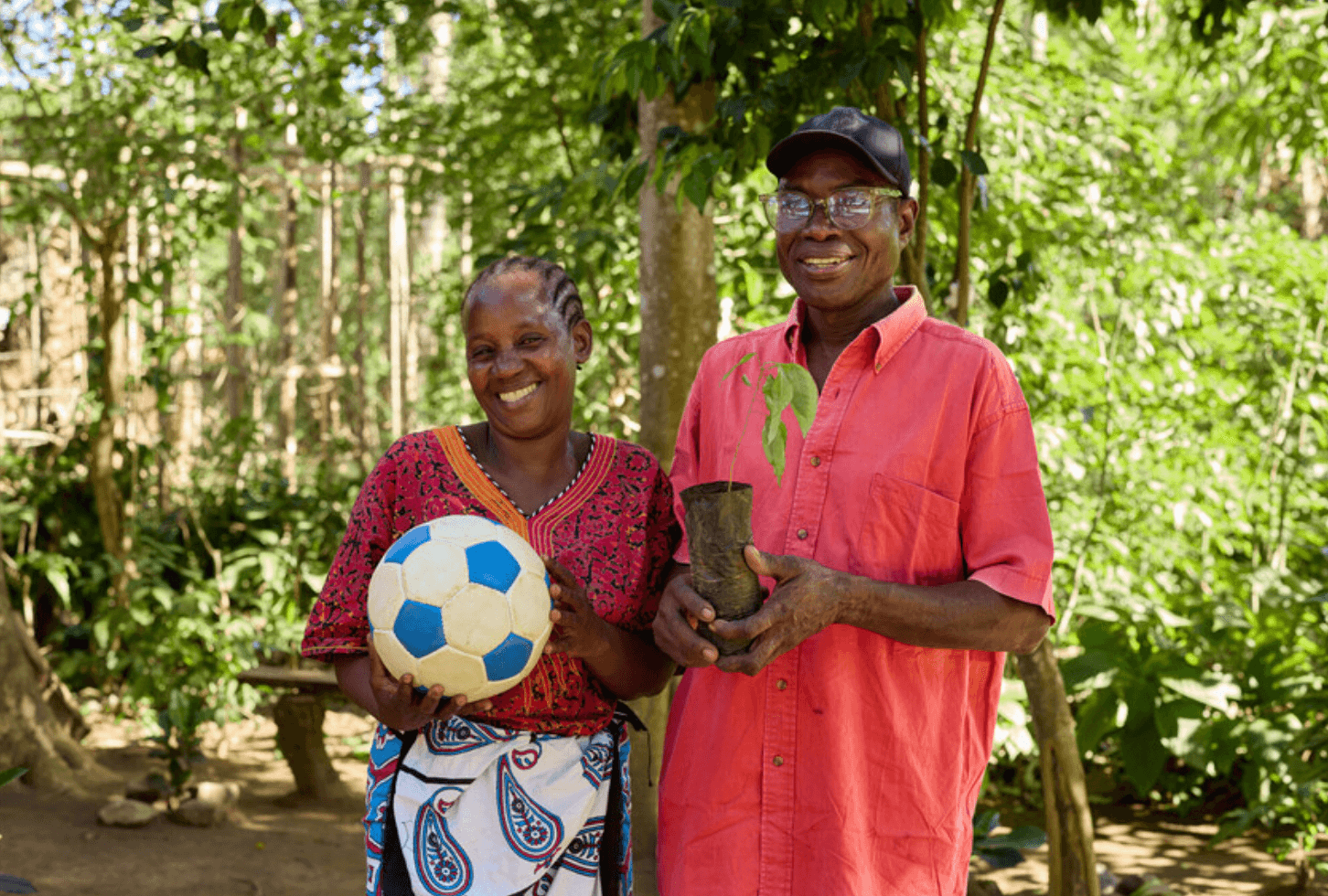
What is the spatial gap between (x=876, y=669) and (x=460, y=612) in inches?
25.9

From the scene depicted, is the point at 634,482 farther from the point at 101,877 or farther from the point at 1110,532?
the point at 1110,532

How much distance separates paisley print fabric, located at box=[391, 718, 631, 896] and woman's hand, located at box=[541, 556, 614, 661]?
186mm

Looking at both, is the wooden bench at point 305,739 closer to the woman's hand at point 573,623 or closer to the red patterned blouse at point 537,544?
the red patterned blouse at point 537,544

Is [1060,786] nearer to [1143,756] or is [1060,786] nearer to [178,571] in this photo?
[1143,756]

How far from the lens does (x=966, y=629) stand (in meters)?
1.77

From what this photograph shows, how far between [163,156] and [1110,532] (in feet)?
17.7

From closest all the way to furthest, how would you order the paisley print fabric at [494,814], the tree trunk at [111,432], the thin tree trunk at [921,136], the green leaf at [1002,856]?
the paisley print fabric at [494,814], the thin tree trunk at [921,136], the green leaf at [1002,856], the tree trunk at [111,432]

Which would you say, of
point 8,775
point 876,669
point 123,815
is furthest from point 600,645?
point 123,815

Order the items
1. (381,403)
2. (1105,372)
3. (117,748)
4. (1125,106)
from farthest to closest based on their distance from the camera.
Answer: (381,403) < (117,748) < (1125,106) < (1105,372)

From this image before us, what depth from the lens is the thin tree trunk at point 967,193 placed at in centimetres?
338

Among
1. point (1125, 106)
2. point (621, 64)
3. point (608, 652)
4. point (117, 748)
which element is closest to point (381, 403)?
point (117, 748)

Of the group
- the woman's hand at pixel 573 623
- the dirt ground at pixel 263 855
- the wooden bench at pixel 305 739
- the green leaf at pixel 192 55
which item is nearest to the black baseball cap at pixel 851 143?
the woman's hand at pixel 573 623

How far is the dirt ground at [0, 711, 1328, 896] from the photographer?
4.87 m

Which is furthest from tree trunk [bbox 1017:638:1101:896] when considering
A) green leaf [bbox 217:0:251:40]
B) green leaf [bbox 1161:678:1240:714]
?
green leaf [bbox 217:0:251:40]
